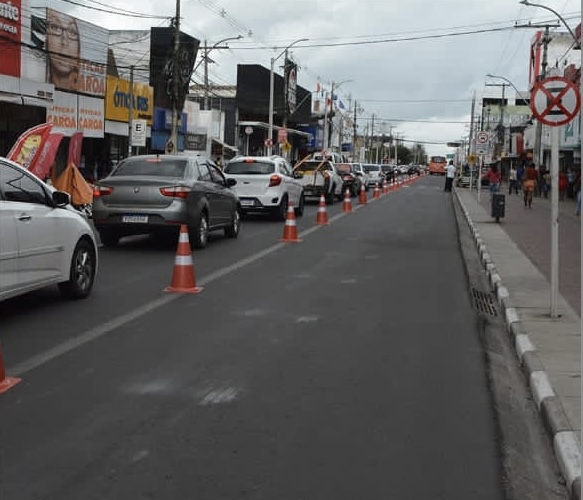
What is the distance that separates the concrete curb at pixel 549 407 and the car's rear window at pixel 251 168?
12.9 metres

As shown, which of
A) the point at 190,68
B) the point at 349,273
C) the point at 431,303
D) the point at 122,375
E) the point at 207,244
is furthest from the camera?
the point at 190,68

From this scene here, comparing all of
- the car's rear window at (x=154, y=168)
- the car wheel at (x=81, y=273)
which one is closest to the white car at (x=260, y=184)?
the car's rear window at (x=154, y=168)

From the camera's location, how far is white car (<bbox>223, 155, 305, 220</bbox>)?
21.9 m

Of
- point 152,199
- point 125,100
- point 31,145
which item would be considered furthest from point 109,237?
point 125,100

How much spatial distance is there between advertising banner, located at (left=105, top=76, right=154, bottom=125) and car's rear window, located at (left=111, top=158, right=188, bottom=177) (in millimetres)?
23320

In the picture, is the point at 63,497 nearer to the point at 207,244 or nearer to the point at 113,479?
the point at 113,479

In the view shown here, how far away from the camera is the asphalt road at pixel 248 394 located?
4.32 m

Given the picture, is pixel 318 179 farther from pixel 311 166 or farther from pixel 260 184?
pixel 260 184

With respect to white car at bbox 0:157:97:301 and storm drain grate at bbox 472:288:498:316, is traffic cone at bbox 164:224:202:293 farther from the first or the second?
storm drain grate at bbox 472:288:498:316

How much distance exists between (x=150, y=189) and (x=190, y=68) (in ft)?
112

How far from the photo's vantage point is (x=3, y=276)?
771cm

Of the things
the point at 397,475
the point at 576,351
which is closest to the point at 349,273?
the point at 576,351

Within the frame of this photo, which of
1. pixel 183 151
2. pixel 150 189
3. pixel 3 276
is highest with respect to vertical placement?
pixel 183 151

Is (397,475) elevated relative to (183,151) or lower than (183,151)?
lower
